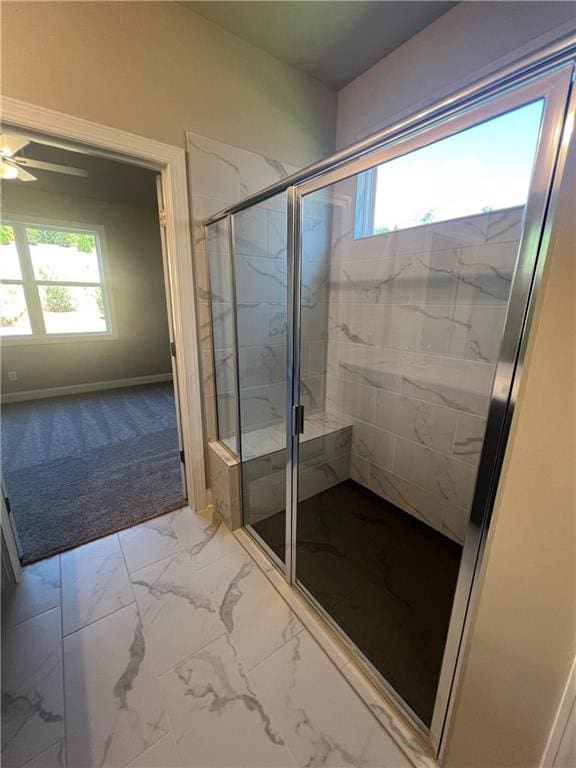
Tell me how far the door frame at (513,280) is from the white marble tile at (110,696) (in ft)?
2.75

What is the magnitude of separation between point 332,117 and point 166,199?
1.28m

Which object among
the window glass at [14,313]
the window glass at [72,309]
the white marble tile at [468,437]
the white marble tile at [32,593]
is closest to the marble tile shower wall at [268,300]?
the white marble tile at [468,437]

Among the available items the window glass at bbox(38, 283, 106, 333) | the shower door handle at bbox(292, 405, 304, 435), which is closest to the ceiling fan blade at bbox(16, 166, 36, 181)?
the window glass at bbox(38, 283, 106, 333)

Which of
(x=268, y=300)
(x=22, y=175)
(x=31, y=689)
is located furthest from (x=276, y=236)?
(x=31, y=689)

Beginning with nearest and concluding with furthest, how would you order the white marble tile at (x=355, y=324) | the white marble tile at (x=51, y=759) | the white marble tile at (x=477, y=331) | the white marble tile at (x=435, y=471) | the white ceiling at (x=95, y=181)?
1. the white marble tile at (x=51, y=759)
2. the white marble tile at (x=477, y=331)
3. the white marble tile at (x=435, y=471)
4. the white marble tile at (x=355, y=324)
5. the white ceiling at (x=95, y=181)

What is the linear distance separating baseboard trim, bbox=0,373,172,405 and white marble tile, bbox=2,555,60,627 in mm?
3310

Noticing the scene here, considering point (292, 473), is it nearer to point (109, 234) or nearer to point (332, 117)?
point (332, 117)

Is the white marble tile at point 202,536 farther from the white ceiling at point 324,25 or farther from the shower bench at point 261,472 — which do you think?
the white ceiling at point 324,25

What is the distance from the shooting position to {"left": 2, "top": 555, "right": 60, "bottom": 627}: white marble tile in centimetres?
140

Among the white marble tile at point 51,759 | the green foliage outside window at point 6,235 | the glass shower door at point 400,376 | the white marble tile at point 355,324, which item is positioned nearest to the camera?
the white marble tile at point 51,759

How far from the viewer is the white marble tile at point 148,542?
A: 5.54 feet

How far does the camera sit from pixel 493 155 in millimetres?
1396

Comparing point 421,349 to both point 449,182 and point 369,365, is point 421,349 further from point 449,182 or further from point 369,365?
point 449,182

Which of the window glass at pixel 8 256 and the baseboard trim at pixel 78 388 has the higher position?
the window glass at pixel 8 256
